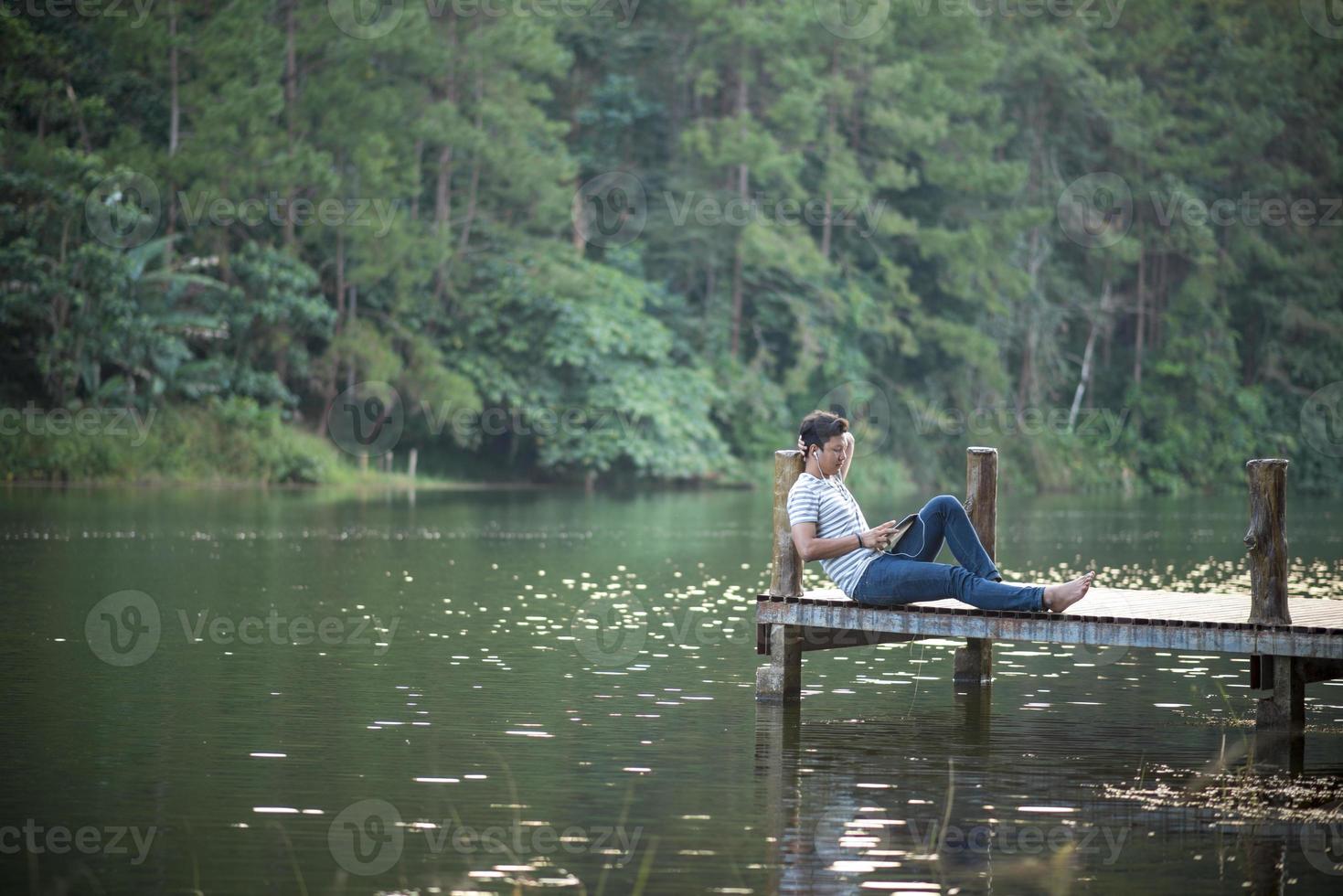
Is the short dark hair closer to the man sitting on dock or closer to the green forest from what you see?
the man sitting on dock

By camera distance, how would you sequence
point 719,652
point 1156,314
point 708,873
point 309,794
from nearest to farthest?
point 708,873, point 309,794, point 719,652, point 1156,314

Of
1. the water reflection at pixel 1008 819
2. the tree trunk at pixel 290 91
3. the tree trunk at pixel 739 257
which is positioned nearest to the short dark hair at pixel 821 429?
the water reflection at pixel 1008 819

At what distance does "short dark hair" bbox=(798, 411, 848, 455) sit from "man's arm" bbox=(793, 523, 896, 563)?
534 millimetres

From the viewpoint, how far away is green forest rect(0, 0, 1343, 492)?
39.1 meters

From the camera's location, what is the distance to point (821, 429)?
39.2ft

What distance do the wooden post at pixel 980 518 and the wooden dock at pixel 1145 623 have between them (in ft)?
3.07

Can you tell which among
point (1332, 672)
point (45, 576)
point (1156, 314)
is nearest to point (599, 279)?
point (1156, 314)

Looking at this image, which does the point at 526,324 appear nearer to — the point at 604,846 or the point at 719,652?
the point at 719,652

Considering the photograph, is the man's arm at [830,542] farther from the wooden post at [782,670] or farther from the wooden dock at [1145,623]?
the wooden post at [782,670]

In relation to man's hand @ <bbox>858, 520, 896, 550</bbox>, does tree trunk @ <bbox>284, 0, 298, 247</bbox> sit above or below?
above

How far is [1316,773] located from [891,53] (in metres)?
45.0

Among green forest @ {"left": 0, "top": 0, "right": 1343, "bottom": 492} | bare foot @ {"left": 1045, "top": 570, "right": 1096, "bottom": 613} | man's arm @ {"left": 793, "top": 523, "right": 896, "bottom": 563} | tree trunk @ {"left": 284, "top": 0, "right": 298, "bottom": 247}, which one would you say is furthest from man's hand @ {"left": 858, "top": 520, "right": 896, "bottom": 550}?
tree trunk @ {"left": 284, "top": 0, "right": 298, "bottom": 247}

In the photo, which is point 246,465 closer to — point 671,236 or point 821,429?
point 671,236

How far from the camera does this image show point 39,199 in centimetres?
3709
